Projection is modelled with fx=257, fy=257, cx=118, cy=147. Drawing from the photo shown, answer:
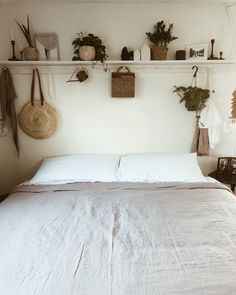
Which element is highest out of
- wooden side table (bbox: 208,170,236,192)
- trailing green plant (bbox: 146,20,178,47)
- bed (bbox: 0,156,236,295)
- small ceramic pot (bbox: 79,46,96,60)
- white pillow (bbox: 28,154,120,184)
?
trailing green plant (bbox: 146,20,178,47)

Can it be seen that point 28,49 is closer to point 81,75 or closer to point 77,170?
point 81,75

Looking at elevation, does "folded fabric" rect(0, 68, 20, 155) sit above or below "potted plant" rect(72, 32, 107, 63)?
below

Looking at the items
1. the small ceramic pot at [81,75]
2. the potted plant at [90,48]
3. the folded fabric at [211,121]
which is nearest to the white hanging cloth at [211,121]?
the folded fabric at [211,121]

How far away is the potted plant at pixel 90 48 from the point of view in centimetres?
248

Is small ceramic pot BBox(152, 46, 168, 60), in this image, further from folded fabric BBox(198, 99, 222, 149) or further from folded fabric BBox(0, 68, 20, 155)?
folded fabric BBox(0, 68, 20, 155)

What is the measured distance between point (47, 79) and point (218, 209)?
2.06 meters

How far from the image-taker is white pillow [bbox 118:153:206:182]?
94.8 inches

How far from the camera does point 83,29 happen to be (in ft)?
8.61

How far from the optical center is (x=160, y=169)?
2461 millimetres

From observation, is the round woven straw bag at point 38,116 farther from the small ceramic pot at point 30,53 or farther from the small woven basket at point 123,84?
the small woven basket at point 123,84

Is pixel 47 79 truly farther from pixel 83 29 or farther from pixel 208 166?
pixel 208 166

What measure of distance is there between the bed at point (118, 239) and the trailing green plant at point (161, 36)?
139 centimetres

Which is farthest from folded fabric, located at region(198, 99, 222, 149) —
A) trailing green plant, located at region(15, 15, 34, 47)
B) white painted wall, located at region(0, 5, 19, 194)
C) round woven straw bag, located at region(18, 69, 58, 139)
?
white painted wall, located at region(0, 5, 19, 194)

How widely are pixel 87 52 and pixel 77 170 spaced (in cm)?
114
